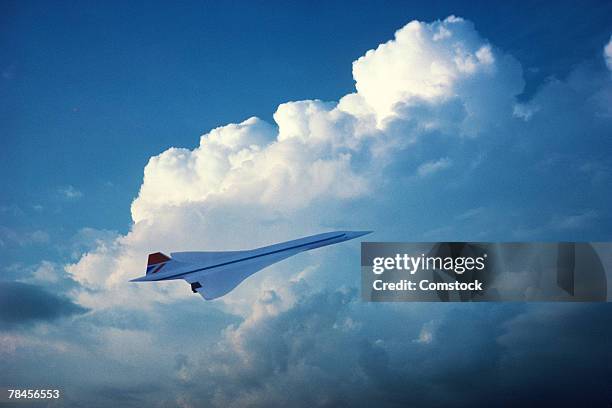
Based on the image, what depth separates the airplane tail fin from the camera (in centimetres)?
1261

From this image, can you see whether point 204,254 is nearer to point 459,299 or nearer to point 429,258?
point 429,258

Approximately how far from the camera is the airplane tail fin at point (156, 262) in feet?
41.4

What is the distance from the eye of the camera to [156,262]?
12797mm

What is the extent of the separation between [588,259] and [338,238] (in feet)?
28.7

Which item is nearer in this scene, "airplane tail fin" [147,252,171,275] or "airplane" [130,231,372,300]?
"airplane" [130,231,372,300]

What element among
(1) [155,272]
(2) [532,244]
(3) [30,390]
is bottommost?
(3) [30,390]

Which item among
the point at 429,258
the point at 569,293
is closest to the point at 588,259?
the point at 569,293

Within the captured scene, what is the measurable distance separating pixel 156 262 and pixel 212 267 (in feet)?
6.08

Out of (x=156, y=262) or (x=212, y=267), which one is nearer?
(x=156, y=262)

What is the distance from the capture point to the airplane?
1234cm

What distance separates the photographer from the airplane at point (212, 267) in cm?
1234

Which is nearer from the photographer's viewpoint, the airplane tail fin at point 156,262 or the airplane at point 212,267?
the airplane at point 212,267

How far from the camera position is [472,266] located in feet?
40.0

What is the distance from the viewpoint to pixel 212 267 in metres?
13.3
